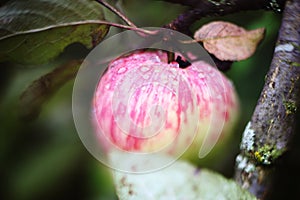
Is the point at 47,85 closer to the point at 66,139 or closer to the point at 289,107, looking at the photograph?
the point at 66,139

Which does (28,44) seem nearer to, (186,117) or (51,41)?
(51,41)

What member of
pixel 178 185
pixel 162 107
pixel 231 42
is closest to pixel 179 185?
pixel 178 185

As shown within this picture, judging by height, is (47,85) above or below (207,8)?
below

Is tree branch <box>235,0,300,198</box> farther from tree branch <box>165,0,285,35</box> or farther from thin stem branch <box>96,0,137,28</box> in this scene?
thin stem branch <box>96,0,137,28</box>

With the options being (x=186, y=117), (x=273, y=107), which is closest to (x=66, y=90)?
(x=186, y=117)

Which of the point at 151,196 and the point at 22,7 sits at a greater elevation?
the point at 22,7

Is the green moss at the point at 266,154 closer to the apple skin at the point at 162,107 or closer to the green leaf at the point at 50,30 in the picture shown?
the apple skin at the point at 162,107
